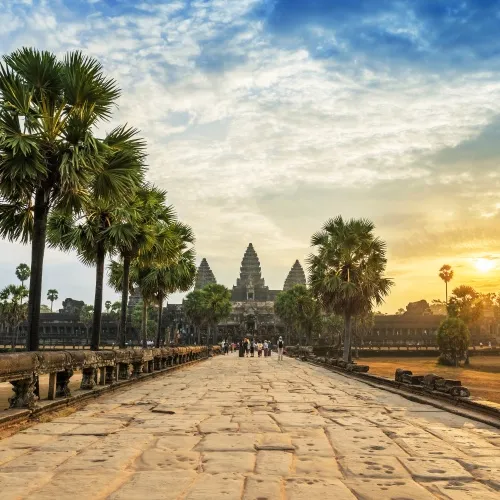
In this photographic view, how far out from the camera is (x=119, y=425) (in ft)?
23.2

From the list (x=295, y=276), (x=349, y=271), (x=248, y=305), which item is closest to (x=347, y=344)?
(x=349, y=271)

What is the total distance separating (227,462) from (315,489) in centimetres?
108

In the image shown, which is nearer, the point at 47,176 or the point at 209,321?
the point at 47,176

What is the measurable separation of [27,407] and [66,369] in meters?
1.53

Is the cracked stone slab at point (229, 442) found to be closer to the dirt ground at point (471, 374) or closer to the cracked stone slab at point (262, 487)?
the cracked stone slab at point (262, 487)

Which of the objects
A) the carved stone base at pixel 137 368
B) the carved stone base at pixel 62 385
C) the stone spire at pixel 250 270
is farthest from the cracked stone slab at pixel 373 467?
the stone spire at pixel 250 270

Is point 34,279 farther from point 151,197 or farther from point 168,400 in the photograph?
point 151,197

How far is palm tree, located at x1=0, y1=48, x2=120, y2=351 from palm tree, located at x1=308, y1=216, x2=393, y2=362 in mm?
19940

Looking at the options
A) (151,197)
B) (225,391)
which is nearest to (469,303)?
(151,197)

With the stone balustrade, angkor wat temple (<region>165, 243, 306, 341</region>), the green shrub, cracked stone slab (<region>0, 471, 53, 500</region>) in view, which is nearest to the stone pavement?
cracked stone slab (<region>0, 471, 53, 500</region>)

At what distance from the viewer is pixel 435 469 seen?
4.80 m

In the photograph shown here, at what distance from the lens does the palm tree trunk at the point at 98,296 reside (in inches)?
669

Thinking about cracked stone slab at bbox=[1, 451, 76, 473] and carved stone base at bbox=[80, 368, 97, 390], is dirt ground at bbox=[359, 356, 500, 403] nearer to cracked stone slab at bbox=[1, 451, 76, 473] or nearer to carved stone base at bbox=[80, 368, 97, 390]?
carved stone base at bbox=[80, 368, 97, 390]

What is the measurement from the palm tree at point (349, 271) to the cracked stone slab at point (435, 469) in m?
24.5
